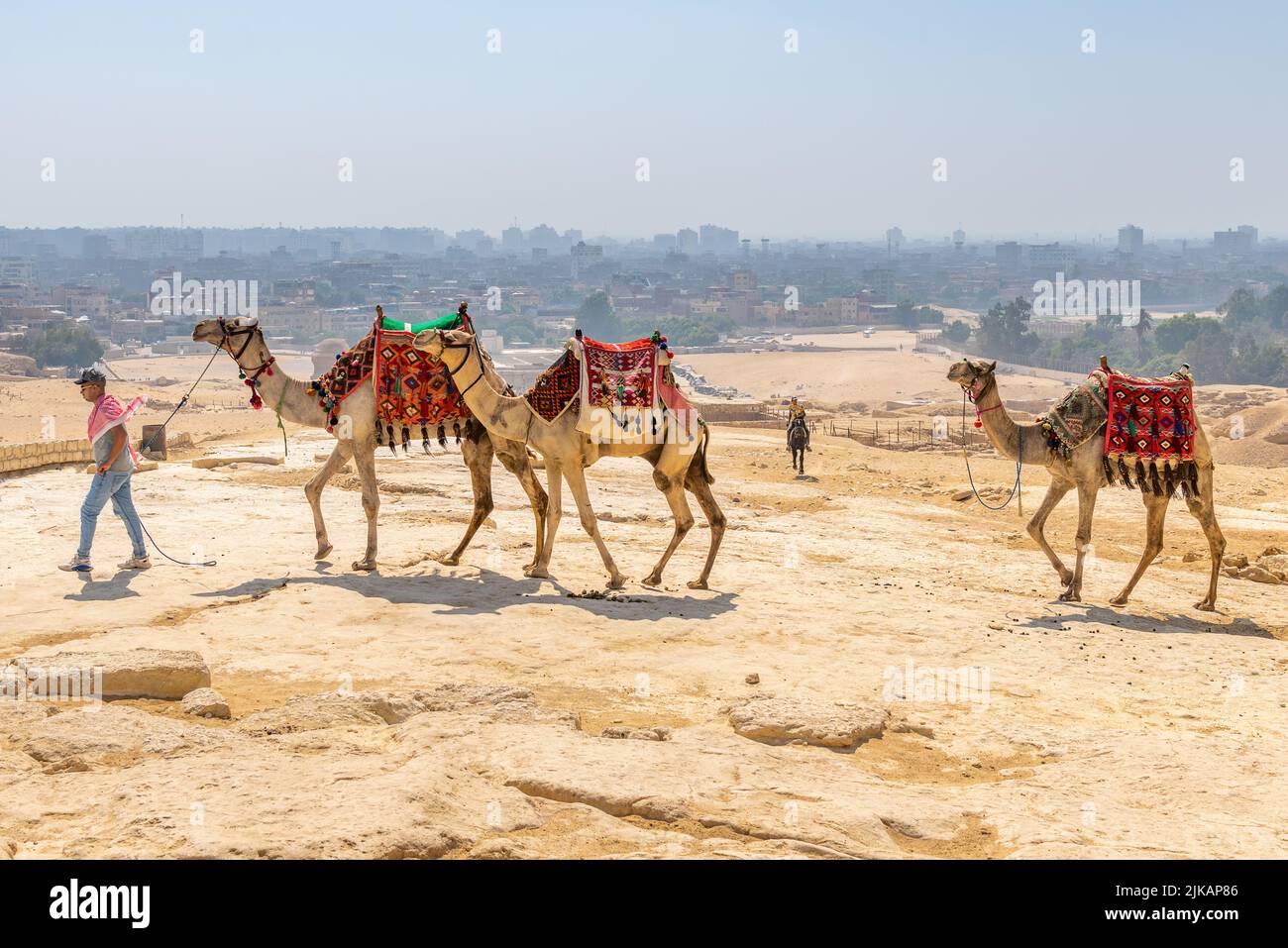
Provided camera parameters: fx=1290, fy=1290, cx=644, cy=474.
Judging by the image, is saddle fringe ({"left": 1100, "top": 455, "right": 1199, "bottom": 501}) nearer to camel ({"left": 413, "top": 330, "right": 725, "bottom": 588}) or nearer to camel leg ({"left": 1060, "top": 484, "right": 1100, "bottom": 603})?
camel leg ({"left": 1060, "top": 484, "right": 1100, "bottom": 603})

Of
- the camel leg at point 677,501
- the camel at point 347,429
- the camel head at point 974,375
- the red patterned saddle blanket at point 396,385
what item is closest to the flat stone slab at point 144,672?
the camel at point 347,429

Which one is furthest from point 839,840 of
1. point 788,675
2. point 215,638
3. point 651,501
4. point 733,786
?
point 651,501

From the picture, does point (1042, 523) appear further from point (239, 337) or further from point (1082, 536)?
point (239, 337)

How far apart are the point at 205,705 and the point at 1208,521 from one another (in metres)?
10.1

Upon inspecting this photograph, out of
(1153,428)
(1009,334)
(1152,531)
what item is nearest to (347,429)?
(1153,428)

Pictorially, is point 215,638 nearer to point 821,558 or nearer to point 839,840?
point 839,840

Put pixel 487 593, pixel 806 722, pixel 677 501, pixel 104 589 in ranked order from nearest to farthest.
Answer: pixel 806 722, pixel 104 589, pixel 487 593, pixel 677 501

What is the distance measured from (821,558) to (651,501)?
371cm

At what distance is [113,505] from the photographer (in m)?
11.8

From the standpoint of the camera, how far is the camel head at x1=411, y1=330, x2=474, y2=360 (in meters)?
12.2

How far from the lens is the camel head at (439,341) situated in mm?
12219

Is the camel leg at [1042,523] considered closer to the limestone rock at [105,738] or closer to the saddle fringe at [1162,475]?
the saddle fringe at [1162,475]

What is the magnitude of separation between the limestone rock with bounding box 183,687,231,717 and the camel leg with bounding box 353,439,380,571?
4441 mm

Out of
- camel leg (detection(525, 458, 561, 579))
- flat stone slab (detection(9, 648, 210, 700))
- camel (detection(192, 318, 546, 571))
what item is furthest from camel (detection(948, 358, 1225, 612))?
flat stone slab (detection(9, 648, 210, 700))
